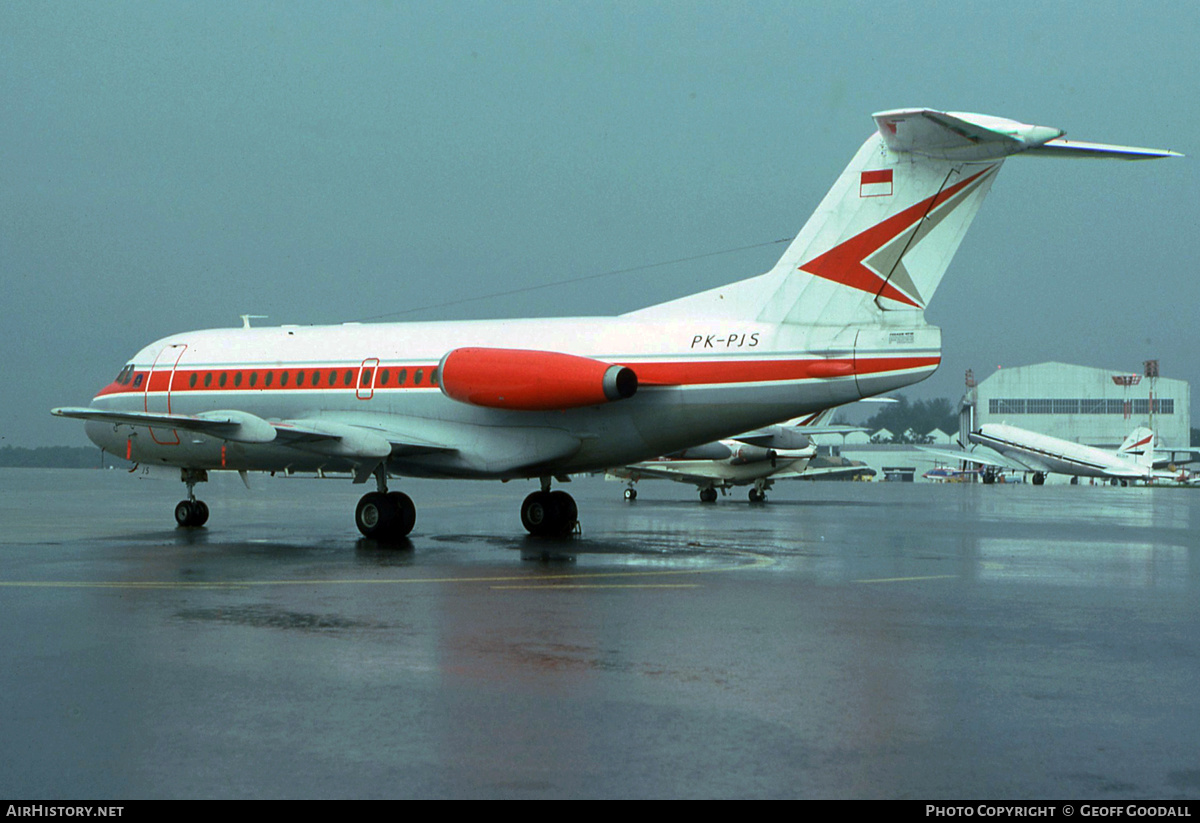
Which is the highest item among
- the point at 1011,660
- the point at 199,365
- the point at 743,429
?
the point at 199,365

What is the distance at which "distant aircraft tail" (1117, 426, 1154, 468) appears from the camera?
85.9m

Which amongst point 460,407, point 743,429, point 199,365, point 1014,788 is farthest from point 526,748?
point 199,365

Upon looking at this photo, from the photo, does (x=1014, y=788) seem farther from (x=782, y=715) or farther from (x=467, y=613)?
(x=467, y=613)

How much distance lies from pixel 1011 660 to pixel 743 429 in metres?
9.34

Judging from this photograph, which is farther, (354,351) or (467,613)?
(354,351)

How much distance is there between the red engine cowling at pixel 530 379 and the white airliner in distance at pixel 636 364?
0.11 feet

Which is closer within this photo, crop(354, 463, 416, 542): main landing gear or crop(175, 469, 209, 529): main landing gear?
crop(354, 463, 416, 542): main landing gear

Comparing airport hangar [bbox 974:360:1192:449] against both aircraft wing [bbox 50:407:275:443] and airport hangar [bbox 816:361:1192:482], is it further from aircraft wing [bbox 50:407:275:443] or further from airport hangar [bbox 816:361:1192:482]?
aircraft wing [bbox 50:407:275:443]

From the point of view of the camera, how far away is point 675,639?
8766 millimetres

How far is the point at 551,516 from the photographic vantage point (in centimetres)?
2055

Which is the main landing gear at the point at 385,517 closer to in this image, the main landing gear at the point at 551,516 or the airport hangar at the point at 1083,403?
the main landing gear at the point at 551,516

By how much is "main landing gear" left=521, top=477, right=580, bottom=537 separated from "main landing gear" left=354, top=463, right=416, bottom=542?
8.20 ft

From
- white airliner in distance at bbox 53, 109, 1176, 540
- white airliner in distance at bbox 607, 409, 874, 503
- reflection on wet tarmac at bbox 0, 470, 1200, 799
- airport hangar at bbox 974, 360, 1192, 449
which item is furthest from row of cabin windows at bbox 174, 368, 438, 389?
airport hangar at bbox 974, 360, 1192, 449

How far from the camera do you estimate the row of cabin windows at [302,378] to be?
64.3 ft
